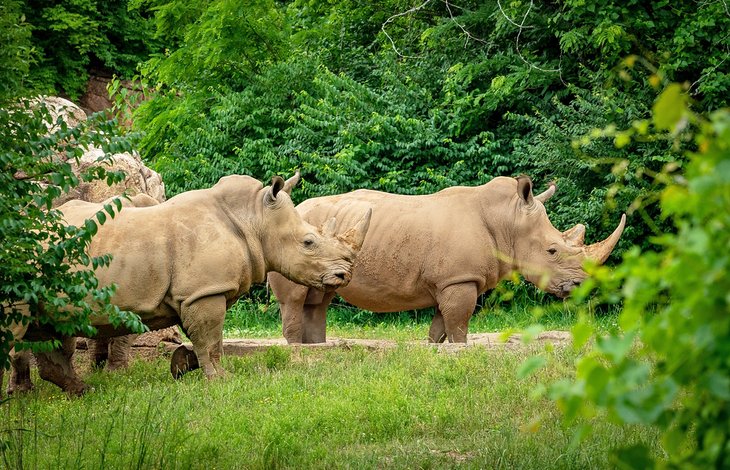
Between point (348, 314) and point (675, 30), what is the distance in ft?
22.2

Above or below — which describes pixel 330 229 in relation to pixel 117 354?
above

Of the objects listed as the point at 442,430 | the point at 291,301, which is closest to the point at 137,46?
the point at 291,301

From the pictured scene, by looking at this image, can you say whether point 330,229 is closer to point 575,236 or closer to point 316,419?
point 316,419

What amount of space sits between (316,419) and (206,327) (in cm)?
199

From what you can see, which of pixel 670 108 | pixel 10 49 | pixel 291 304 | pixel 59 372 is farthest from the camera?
pixel 291 304

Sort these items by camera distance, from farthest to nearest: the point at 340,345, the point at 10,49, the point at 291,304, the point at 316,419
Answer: the point at 291,304 → the point at 340,345 → the point at 316,419 → the point at 10,49

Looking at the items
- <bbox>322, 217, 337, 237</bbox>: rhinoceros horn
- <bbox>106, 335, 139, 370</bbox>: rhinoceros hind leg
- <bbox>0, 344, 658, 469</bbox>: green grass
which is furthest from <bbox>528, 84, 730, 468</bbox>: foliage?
<bbox>106, 335, 139, 370</bbox>: rhinoceros hind leg

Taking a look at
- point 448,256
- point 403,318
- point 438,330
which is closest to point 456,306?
point 448,256

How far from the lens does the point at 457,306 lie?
11266 millimetres

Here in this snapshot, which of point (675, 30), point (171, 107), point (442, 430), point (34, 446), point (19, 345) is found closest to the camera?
point (19, 345)

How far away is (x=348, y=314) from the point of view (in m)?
16.9

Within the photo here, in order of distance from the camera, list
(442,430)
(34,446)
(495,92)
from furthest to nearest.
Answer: (495,92) → (442,430) → (34,446)

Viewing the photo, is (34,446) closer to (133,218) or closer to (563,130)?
(133,218)

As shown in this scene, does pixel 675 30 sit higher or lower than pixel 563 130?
higher
